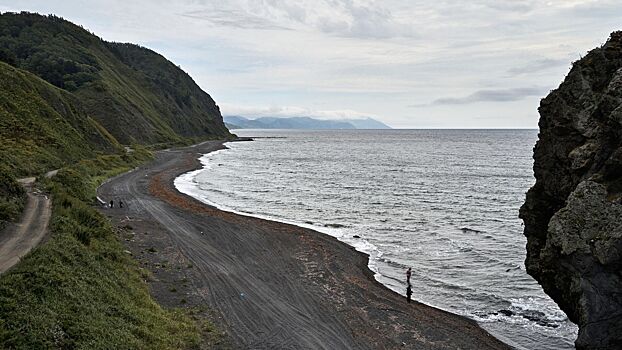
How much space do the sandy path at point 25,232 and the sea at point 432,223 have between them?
20.3 metres

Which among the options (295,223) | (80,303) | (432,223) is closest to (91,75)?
(295,223)

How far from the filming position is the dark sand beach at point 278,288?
69.6 ft

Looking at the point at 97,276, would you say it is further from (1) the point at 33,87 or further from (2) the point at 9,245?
(1) the point at 33,87

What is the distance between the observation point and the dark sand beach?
21.2m

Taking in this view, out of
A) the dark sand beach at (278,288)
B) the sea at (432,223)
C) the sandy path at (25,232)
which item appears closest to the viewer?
the sandy path at (25,232)

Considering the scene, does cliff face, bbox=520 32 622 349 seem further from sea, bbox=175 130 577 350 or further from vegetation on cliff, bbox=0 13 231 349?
vegetation on cliff, bbox=0 13 231 349

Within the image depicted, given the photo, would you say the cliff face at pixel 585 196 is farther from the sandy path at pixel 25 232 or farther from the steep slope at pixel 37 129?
the steep slope at pixel 37 129

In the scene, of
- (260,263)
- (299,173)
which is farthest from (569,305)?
(299,173)

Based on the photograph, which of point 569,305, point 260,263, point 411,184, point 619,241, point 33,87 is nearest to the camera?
point 619,241

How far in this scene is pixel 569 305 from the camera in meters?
19.2

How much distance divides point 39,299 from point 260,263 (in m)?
17.2

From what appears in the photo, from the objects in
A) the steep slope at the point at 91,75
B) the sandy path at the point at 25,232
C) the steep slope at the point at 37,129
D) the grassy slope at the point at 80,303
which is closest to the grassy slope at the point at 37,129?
the steep slope at the point at 37,129

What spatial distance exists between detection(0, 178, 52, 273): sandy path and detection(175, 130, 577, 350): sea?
20259 mm

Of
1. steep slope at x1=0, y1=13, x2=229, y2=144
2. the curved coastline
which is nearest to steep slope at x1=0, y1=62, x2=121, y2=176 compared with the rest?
the curved coastline
